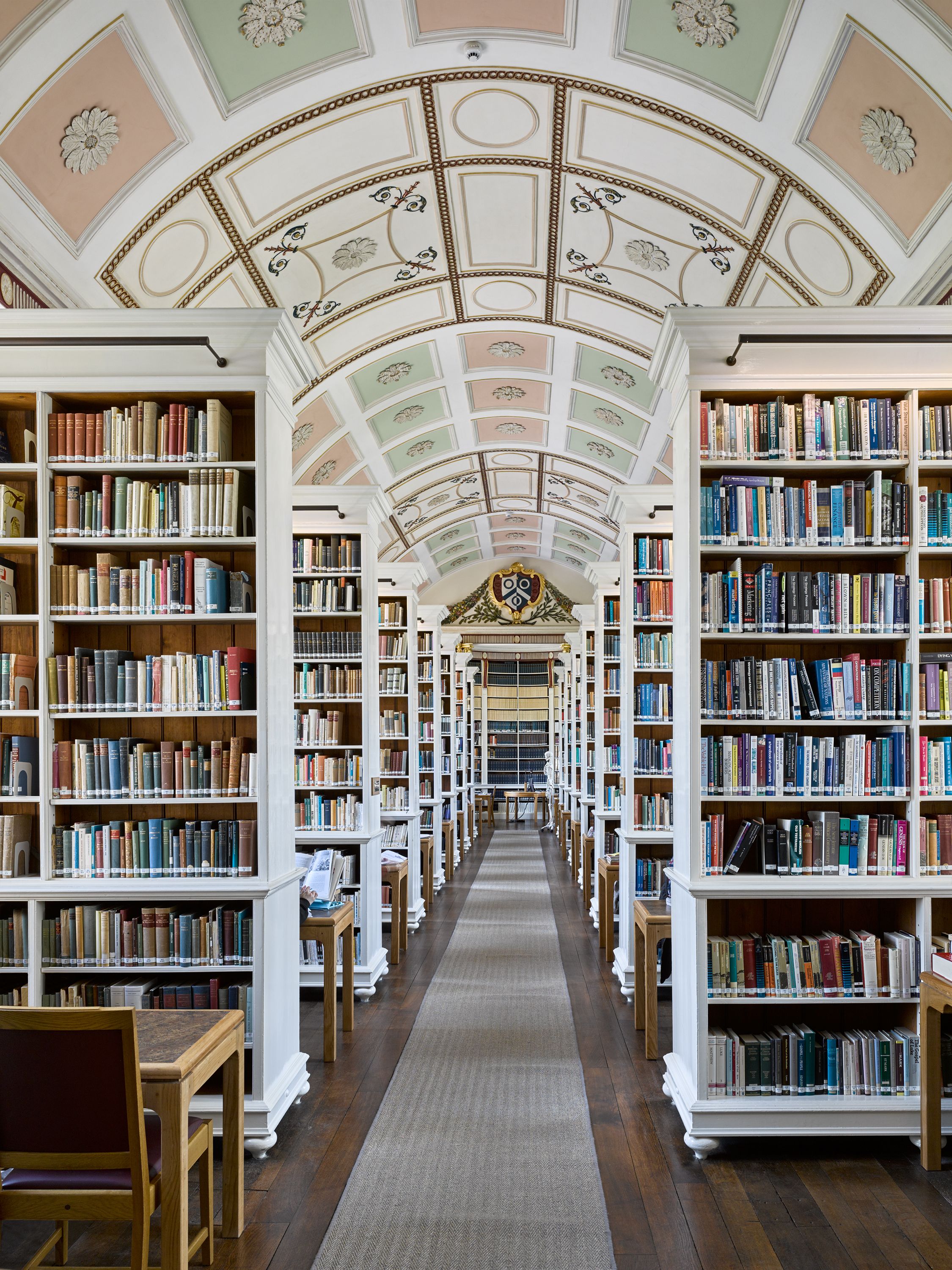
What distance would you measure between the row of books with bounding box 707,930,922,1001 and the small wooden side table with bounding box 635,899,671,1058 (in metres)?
0.83

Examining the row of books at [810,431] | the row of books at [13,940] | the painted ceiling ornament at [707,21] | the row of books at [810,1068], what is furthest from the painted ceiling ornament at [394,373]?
the row of books at [810,1068]

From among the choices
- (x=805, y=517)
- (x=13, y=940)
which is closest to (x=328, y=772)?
(x=13, y=940)

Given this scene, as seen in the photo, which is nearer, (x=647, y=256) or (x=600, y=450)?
(x=647, y=256)

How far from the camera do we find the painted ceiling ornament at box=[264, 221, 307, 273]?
696cm

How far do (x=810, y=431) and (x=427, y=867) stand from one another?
678 centimetres

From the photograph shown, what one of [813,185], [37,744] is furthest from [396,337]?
[37,744]

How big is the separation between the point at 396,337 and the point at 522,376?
6.53 ft

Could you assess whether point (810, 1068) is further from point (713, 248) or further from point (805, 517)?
point (713, 248)

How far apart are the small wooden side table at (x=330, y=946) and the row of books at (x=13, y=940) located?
4.14 ft

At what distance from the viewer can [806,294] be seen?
22.0 feet

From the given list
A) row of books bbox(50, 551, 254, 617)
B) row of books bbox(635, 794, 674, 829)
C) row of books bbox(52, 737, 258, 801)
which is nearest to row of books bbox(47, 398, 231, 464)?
row of books bbox(50, 551, 254, 617)

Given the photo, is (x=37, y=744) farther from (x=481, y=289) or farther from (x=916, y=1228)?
(x=481, y=289)

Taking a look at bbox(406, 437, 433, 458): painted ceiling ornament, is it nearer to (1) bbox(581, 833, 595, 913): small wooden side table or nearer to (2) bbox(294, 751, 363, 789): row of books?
(1) bbox(581, 833, 595, 913): small wooden side table

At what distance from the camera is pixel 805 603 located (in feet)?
14.6
